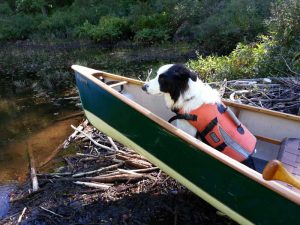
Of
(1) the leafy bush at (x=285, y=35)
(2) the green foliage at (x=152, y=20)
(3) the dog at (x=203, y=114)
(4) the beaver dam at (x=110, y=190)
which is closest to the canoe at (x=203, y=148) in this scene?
(3) the dog at (x=203, y=114)

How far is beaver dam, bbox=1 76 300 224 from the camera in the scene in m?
3.90

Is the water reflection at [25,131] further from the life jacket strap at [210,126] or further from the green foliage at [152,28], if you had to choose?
the green foliage at [152,28]

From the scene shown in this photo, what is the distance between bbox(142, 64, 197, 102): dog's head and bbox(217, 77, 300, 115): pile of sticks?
6.14ft

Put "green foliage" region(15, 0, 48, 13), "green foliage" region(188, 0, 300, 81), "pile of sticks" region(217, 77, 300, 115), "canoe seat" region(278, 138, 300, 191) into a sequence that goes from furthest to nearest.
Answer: "green foliage" region(15, 0, 48, 13), "green foliage" region(188, 0, 300, 81), "pile of sticks" region(217, 77, 300, 115), "canoe seat" region(278, 138, 300, 191)

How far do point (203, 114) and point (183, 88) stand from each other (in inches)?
12.6

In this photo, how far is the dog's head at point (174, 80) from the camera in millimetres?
3484

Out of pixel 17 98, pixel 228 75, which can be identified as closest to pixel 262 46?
pixel 228 75

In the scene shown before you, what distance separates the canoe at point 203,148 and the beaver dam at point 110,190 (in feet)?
1.36

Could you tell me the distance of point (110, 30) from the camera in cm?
1563

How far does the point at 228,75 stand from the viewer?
23.1 ft

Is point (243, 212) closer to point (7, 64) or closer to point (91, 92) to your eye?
point (91, 92)

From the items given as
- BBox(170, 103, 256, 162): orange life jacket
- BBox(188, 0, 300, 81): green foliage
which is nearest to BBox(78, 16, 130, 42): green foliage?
BBox(188, 0, 300, 81): green foliage

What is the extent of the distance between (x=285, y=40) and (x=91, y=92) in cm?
486

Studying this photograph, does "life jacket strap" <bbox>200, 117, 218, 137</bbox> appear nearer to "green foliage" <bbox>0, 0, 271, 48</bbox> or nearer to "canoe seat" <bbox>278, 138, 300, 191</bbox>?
"canoe seat" <bbox>278, 138, 300, 191</bbox>
